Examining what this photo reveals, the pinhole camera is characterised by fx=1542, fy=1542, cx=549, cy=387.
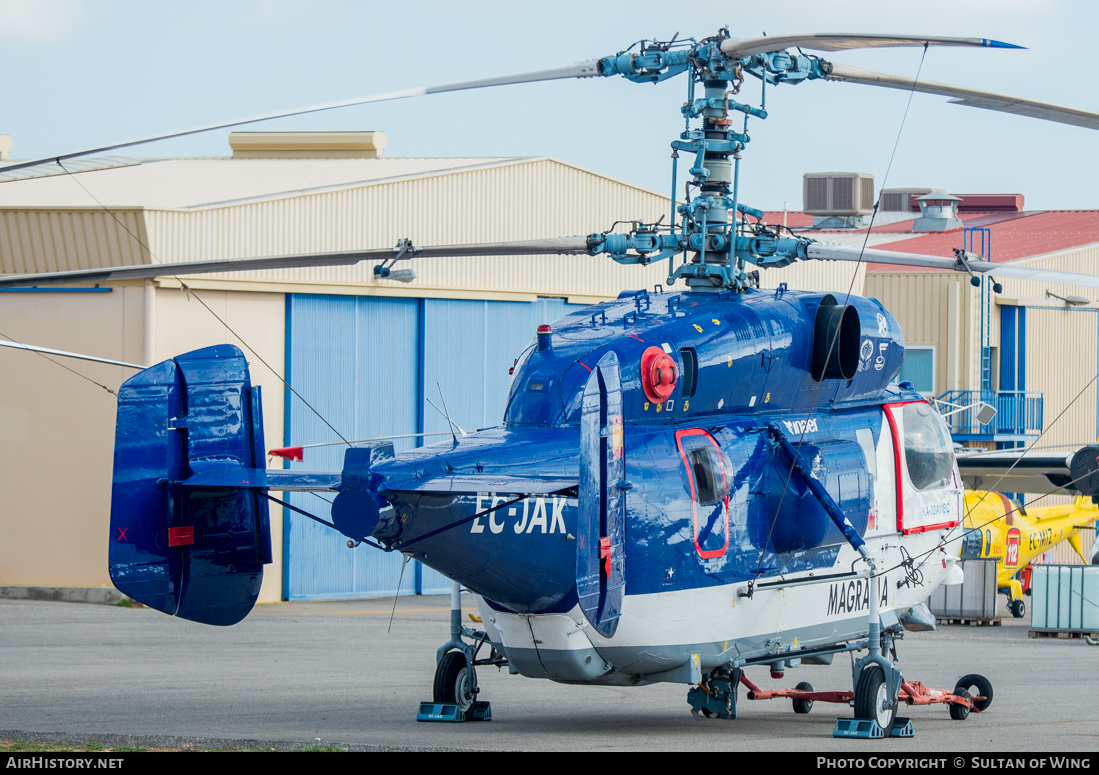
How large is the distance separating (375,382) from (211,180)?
6186 millimetres

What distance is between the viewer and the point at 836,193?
2039 inches

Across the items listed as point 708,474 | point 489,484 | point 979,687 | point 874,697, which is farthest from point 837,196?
point 489,484

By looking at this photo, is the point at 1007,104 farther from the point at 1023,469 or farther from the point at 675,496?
the point at 1023,469

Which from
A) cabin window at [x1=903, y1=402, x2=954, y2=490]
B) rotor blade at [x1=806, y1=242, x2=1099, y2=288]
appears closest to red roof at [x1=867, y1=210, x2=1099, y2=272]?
cabin window at [x1=903, y1=402, x2=954, y2=490]

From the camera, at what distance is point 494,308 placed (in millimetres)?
32062

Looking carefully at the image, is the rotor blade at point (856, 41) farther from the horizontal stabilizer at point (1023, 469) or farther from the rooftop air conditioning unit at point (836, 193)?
the rooftop air conditioning unit at point (836, 193)

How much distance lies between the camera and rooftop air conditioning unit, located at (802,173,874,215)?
5141cm

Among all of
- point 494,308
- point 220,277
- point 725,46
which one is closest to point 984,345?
point 494,308

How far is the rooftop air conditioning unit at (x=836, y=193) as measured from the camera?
51.4 metres

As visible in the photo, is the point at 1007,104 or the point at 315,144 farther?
the point at 315,144

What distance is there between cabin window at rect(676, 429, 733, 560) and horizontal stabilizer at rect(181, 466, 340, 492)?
305 centimetres

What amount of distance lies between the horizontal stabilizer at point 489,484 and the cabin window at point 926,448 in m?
5.31

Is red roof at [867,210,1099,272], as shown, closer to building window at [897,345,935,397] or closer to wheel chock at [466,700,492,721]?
building window at [897,345,935,397]

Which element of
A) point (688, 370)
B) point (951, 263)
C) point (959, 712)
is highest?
point (951, 263)
